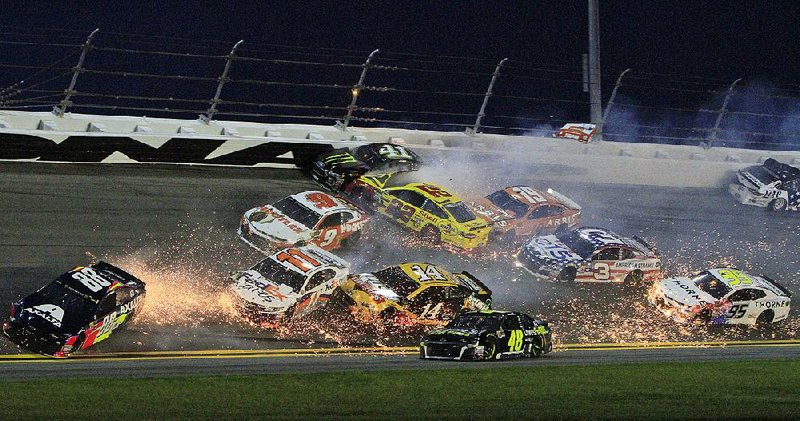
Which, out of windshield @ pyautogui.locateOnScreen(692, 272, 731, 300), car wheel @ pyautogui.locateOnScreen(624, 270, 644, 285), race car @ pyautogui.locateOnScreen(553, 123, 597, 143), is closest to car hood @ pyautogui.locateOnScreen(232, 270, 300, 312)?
car wheel @ pyautogui.locateOnScreen(624, 270, 644, 285)

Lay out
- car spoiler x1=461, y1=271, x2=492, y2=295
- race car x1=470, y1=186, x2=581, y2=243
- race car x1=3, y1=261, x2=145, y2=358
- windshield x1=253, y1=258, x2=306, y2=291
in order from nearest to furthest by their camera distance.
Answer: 1. race car x1=3, y1=261, x2=145, y2=358
2. windshield x1=253, y1=258, x2=306, y2=291
3. car spoiler x1=461, y1=271, x2=492, y2=295
4. race car x1=470, y1=186, x2=581, y2=243

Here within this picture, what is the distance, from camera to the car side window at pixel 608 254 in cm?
2938

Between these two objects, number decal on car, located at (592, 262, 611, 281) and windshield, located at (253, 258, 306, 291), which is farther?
number decal on car, located at (592, 262, 611, 281)

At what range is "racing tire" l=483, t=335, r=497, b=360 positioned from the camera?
24.6 m

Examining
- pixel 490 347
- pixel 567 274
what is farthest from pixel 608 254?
pixel 490 347

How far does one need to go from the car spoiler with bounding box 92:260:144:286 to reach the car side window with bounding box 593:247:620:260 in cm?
1050

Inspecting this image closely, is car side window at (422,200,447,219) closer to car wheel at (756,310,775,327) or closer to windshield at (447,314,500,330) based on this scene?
windshield at (447,314,500,330)

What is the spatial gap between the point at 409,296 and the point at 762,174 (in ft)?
48.1

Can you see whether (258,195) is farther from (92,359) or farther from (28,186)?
(92,359)

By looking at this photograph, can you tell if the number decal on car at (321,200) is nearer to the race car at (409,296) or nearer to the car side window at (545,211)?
the race car at (409,296)

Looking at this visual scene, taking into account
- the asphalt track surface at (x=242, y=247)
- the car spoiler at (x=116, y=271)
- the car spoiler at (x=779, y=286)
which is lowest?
the asphalt track surface at (x=242, y=247)

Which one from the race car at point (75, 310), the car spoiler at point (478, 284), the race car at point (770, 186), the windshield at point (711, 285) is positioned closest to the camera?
the race car at point (75, 310)

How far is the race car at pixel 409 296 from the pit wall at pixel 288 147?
738 cm

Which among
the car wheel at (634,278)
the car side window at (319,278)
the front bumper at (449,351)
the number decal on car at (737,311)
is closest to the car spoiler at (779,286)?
the number decal on car at (737,311)
